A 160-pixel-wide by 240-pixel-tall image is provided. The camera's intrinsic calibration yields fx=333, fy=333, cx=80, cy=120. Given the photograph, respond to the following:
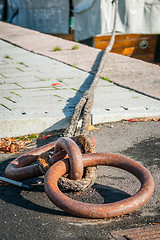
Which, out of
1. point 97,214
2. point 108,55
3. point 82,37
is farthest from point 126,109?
point 82,37

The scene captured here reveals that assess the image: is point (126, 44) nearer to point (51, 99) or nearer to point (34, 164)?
point (51, 99)

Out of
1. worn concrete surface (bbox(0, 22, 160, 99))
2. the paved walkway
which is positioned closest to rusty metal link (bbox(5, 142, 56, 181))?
Result: the paved walkway

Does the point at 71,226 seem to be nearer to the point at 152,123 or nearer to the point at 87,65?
the point at 152,123

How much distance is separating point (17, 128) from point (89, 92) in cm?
101

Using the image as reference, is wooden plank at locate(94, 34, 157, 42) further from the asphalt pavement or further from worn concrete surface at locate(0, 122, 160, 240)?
worn concrete surface at locate(0, 122, 160, 240)

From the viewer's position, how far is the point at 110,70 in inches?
215

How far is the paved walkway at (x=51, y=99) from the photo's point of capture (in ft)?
11.4

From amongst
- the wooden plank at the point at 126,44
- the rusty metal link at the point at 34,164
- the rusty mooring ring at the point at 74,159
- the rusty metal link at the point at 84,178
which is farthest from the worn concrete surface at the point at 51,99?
the wooden plank at the point at 126,44

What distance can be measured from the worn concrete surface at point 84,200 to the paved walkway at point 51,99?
55 centimetres

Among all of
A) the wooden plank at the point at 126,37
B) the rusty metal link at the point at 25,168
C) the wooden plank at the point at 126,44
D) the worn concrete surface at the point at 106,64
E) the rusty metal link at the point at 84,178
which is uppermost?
the rusty metal link at the point at 84,178

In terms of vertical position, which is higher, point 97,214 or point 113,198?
point 97,214

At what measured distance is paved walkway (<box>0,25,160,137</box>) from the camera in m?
3.46

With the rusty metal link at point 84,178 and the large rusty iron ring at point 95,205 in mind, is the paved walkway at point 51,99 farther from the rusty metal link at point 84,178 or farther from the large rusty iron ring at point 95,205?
the large rusty iron ring at point 95,205

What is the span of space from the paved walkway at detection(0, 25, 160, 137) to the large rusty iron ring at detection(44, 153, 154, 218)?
4.31 feet
